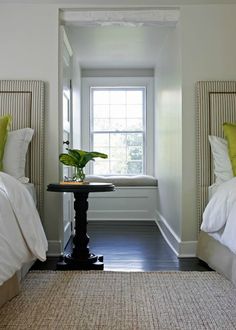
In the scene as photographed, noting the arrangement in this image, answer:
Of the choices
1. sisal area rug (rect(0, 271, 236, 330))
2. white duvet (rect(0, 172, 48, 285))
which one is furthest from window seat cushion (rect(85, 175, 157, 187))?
white duvet (rect(0, 172, 48, 285))

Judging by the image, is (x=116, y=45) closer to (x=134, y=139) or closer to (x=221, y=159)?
(x=134, y=139)

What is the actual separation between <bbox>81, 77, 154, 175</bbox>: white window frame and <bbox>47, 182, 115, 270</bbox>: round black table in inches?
116

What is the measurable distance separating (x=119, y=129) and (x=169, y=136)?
1959 mm

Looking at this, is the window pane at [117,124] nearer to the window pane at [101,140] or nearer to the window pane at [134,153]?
the window pane at [101,140]

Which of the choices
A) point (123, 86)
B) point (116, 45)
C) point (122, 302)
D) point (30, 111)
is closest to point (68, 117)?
point (30, 111)

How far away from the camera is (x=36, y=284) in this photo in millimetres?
2592

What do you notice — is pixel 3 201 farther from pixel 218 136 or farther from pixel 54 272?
pixel 218 136

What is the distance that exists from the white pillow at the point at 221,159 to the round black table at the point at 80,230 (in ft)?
3.12

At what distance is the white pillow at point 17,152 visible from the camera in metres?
3.14

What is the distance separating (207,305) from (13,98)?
2.45 meters

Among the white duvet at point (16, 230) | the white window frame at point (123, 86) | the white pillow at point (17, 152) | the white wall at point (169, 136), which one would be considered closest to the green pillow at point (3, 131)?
the white pillow at point (17, 152)

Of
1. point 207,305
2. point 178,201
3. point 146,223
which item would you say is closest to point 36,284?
point 207,305

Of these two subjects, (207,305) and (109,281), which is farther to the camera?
(109,281)

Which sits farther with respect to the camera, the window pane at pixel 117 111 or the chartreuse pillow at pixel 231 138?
the window pane at pixel 117 111
